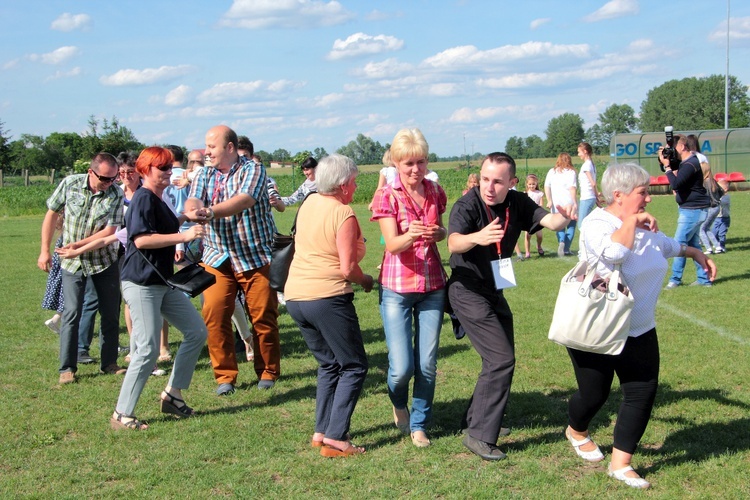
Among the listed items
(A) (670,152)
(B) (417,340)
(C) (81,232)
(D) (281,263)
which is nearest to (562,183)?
(A) (670,152)

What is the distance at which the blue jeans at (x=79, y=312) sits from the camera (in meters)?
6.62

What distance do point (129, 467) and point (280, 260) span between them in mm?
1967

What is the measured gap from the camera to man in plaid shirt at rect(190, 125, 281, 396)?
5961 mm

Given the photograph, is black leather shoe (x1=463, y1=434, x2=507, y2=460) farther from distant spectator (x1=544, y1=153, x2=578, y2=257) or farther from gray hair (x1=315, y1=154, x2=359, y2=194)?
distant spectator (x1=544, y1=153, x2=578, y2=257)

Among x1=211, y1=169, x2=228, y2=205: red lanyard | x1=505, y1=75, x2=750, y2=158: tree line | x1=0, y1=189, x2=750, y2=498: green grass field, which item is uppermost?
x1=505, y1=75, x2=750, y2=158: tree line

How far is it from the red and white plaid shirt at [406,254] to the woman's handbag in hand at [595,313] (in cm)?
92

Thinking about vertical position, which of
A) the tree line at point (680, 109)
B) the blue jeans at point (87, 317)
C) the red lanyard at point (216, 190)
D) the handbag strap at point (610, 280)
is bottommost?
the blue jeans at point (87, 317)

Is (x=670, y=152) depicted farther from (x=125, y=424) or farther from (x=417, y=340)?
(x=125, y=424)

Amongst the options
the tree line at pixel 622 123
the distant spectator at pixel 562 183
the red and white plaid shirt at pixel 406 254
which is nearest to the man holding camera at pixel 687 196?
the distant spectator at pixel 562 183

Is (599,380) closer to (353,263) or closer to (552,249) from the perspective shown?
(353,263)

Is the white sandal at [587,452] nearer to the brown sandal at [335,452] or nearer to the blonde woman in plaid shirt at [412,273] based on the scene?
the blonde woman in plaid shirt at [412,273]

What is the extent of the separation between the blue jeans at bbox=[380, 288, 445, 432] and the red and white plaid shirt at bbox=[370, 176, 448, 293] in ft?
0.22

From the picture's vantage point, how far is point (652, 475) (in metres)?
4.24

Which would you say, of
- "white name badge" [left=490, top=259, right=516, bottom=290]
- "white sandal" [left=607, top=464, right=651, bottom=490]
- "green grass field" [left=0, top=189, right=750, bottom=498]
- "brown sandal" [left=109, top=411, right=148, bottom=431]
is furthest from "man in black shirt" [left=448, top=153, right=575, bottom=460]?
"brown sandal" [left=109, top=411, right=148, bottom=431]
